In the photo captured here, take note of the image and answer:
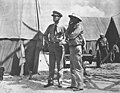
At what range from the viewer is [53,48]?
397 centimetres

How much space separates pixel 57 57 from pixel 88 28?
1.60 meters

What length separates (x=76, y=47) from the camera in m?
3.71

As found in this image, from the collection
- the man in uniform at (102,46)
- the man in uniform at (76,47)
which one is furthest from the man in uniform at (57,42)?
the man in uniform at (102,46)

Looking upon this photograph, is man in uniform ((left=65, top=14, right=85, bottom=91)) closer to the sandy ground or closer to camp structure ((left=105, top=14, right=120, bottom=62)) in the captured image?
the sandy ground

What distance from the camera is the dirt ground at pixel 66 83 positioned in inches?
145

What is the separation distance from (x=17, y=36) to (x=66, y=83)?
5.18 ft

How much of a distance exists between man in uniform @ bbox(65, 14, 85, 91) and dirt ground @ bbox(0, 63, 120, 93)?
0.18 m

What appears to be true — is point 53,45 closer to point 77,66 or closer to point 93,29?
point 77,66

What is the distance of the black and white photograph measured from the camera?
3.76 m

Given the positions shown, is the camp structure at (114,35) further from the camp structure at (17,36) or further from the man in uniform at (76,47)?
the camp structure at (17,36)

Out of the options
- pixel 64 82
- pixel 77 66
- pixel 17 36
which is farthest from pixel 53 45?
pixel 17 36

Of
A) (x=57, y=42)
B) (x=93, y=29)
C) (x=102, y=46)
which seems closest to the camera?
(x=57, y=42)

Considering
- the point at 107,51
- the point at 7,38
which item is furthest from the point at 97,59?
the point at 7,38

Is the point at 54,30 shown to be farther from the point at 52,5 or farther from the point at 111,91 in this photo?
the point at 111,91
